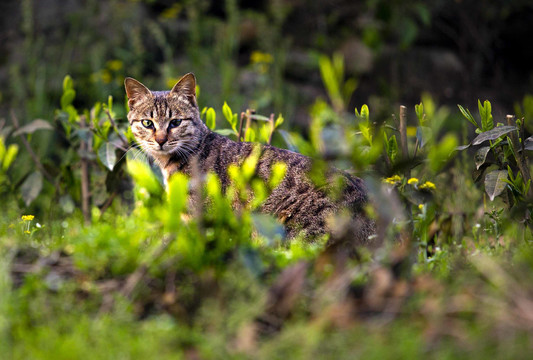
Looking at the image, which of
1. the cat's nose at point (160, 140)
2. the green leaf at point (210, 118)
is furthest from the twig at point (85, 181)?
the green leaf at point (210, 118)

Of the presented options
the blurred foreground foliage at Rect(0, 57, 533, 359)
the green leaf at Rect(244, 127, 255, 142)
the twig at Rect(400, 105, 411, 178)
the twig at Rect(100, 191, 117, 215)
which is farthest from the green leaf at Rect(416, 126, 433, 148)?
the twig at Rect(100, 191, 117, 215)

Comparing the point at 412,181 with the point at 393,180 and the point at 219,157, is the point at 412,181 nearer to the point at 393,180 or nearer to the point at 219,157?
the point at 393,180

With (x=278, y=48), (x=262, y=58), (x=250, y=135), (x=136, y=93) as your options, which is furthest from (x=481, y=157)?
(x=278, y=48)

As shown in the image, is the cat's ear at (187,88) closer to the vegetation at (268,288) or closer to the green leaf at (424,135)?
the vegetation at (268,288)

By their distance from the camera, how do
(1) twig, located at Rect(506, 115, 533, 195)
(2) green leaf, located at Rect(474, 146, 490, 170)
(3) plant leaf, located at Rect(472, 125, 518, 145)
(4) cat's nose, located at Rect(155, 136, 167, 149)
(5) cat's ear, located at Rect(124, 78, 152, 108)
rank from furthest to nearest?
1. (5) cat's ear, located at Rect(124, 78, 152, 108)
2. (4) cat's nose, located at Rect(155, 136, 167, 149)
3. (2) green leaf, located at Rect(474, 146, 490, 170)
4. (1) twig, located at Rect(506, 115, 533, 195)
5. (3) plant leaf, located at Rect(472, 125, 518, 145)

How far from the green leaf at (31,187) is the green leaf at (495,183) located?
2918 mm

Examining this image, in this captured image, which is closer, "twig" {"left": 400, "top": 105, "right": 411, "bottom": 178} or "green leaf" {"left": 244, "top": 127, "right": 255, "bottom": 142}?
"twig" {"left": 400, "top": 105, "right": 411, "bottom": 178}

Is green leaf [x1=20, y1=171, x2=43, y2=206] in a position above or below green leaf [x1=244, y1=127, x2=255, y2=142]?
below

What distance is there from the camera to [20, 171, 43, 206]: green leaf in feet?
14.4

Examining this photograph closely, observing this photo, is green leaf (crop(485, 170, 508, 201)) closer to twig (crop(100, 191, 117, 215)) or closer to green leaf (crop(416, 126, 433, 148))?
green leaf (crop(416, 126, 433, 148))

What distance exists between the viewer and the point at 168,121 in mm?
4375

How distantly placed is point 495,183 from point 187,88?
219 cm

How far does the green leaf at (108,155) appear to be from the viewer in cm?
404

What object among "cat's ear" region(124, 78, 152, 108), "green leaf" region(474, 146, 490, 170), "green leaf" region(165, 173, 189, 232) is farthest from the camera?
"cat's ear" region(124, 78, 152, 108)
